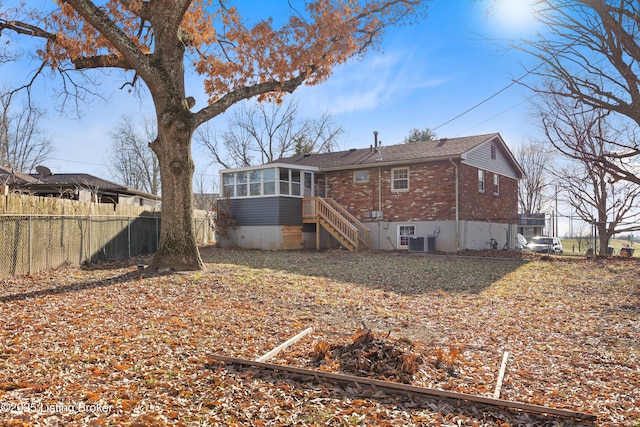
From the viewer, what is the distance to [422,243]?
17438 mm

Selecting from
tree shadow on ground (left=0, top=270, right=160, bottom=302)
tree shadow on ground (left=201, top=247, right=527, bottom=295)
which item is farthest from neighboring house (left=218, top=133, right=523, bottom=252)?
tree shadow on ground (left=0, top=270, right=160, bottom=302)

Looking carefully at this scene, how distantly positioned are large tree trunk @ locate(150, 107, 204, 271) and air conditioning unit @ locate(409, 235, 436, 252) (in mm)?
9740

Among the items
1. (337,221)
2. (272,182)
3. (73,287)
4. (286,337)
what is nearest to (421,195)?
(337,221)

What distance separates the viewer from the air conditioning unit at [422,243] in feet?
57.1

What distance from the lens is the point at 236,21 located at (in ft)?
43.6

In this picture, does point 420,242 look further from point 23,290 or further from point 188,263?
point 23,290

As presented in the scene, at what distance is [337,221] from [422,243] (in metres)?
3.73

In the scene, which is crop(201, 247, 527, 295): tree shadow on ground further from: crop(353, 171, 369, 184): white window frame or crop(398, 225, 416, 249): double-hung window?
crop(353, 171, 369, 184): white window frame

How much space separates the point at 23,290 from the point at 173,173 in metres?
3.75

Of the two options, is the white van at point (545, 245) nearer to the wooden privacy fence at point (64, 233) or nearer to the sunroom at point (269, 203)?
the sunroom at point (269, 203)

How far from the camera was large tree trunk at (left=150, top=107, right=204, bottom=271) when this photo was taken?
1023 cm

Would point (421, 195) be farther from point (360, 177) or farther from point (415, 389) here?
point (415, 389)

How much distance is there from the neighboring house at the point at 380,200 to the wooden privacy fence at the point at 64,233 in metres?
5.20

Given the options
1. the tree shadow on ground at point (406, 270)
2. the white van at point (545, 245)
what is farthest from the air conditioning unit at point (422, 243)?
the white van at point (545, 245)
